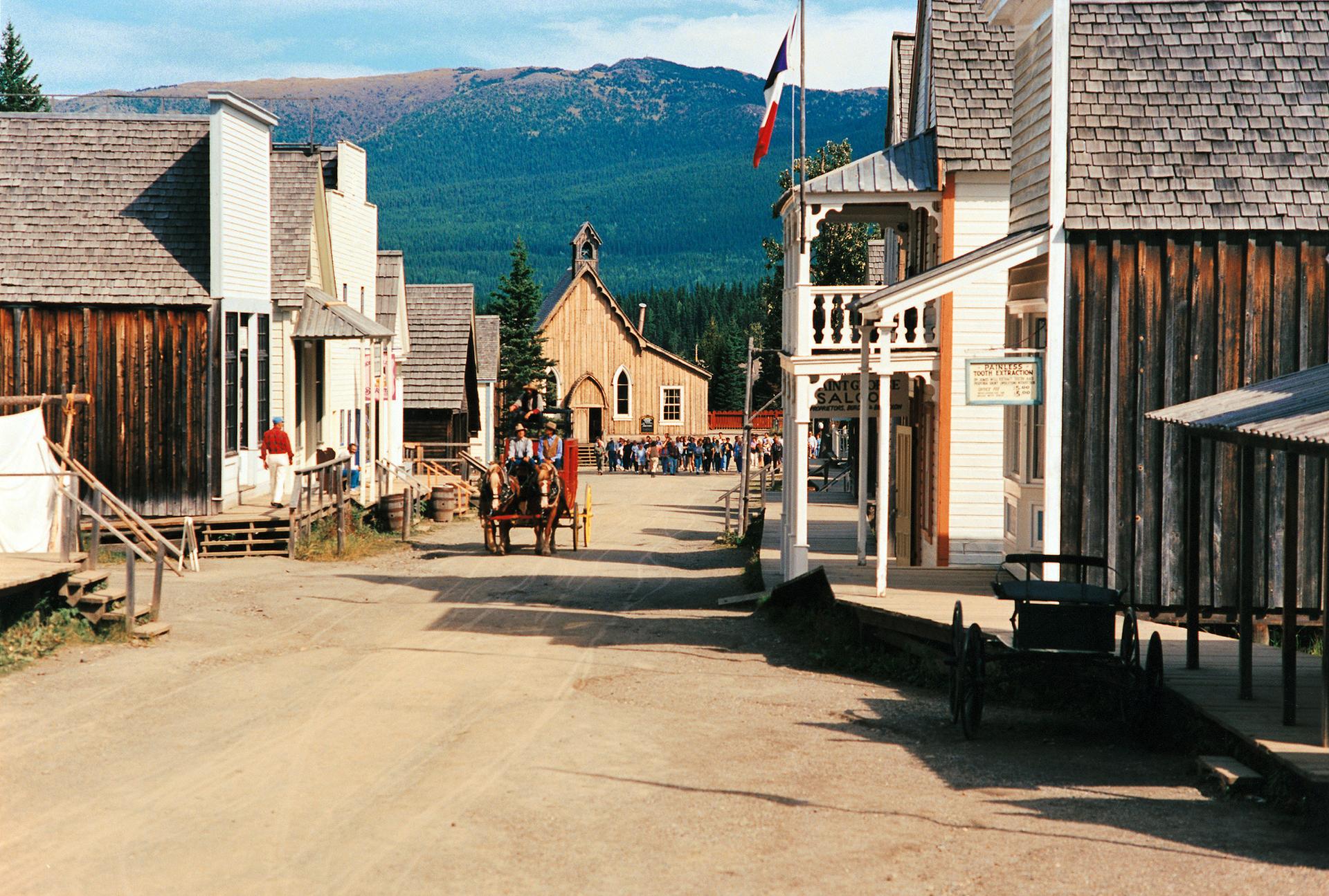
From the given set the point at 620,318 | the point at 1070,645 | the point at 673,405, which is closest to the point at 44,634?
the point at 1070,645

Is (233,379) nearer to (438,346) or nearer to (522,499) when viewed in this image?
(522,499)

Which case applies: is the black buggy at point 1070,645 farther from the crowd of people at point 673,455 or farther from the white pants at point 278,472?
the crowd of people at point 673,455

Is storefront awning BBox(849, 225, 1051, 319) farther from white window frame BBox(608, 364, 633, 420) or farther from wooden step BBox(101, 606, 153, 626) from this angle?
white window frame BBox(608, 364, 633, 420)

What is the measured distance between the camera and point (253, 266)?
2508 cm

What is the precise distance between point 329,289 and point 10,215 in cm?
800

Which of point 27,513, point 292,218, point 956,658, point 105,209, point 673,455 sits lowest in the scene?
point 956,658

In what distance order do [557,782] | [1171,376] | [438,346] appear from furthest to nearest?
[438,346], [1171,376], [557,782]

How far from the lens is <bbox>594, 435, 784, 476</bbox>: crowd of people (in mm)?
65312

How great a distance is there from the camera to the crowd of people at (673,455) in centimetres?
6531

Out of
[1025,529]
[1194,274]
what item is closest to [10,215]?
[1025,529]

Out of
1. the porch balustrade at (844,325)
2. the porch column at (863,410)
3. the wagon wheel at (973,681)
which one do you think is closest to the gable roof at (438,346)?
the porch balustrade at (844,325)

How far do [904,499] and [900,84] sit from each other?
899 cm

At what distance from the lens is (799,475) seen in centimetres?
1864

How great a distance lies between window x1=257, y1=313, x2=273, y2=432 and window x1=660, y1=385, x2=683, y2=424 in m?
47.3
